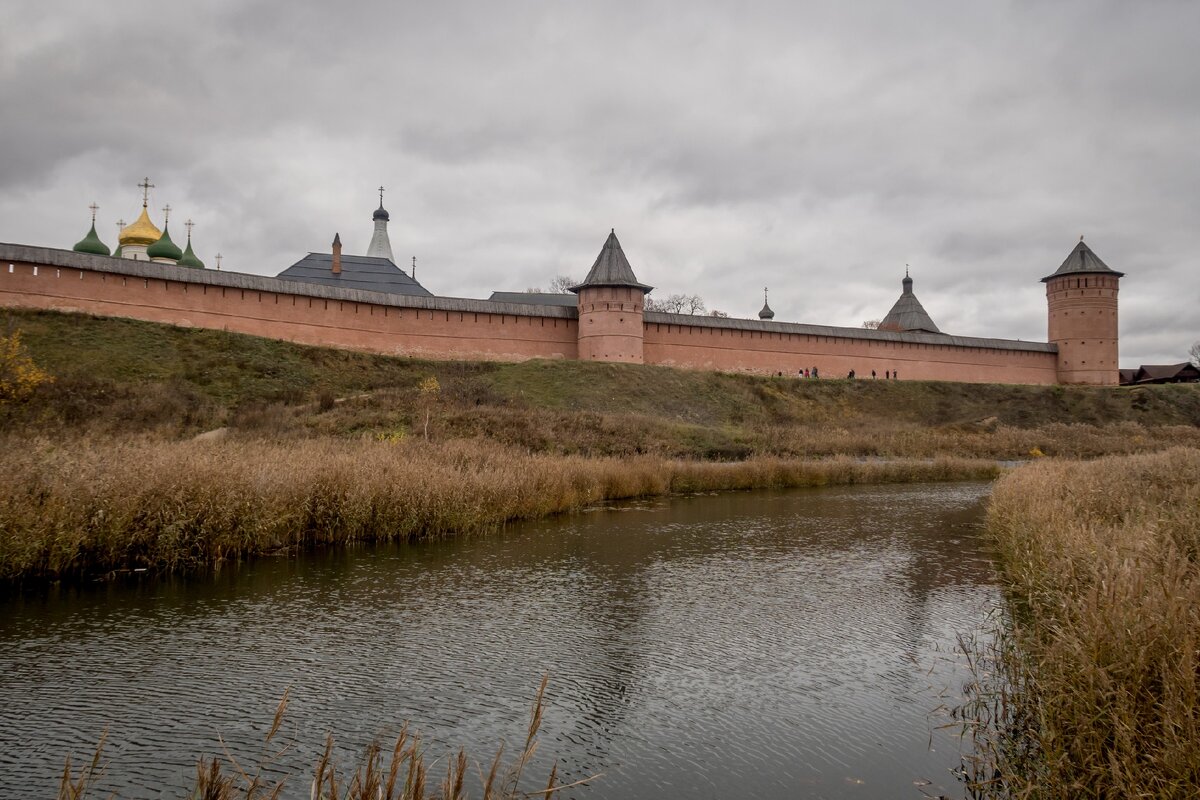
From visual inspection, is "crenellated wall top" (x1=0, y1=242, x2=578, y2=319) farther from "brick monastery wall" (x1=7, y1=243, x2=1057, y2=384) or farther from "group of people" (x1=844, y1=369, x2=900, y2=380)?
"group of people" (x1=844, y1=369, x2=900, y2=380)

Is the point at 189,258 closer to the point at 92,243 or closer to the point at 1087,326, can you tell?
the point at 92,243

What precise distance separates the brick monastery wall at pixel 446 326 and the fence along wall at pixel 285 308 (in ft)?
0.09

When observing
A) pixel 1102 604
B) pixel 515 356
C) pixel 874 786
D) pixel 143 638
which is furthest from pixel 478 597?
pixel 515 356

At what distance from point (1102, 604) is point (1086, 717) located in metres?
0.52

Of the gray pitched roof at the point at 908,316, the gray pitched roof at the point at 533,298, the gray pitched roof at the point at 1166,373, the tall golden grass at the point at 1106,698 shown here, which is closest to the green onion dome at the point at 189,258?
the gray pitched roof at the point at 533,298

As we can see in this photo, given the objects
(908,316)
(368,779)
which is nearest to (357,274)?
(908,316)

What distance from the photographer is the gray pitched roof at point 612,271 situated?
26.1m

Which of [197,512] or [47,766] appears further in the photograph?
[197,512]

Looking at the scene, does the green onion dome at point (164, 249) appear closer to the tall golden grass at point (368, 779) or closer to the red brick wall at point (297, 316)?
the red brick wall at point (297, 316)

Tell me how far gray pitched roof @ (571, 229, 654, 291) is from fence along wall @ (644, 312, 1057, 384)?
1.75 metres

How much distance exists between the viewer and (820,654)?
4.65 meters

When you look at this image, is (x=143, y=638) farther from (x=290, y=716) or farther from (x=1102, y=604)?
(x=1102, y=604)

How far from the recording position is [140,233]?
31.4 m

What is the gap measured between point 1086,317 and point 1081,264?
6.94 ft
